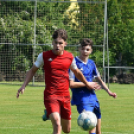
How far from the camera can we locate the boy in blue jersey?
6883 millimetres

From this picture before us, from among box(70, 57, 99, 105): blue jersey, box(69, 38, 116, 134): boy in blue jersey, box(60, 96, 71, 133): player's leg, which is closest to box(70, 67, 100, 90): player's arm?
box(69, 38, 116, 134): boy in blue jersey

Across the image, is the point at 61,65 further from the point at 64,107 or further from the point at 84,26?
the point at 84,26

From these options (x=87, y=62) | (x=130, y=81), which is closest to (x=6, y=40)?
(x=130, y=81)

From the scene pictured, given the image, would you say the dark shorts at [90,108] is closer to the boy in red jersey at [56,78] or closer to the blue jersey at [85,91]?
the blue jersey at [85,91]

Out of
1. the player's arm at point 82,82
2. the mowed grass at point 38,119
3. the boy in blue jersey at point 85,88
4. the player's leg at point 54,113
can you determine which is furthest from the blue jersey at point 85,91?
the mowed grass at point 38,119

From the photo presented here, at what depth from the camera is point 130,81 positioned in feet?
101

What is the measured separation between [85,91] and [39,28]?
2033 centimetres

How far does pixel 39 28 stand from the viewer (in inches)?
1064

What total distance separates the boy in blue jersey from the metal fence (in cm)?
1787

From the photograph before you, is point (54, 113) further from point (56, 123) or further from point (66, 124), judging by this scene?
point (66, 124)

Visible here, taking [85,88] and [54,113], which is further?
[85,88]

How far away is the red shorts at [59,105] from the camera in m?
6.27

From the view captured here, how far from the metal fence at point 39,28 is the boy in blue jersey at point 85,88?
1787 centimetres

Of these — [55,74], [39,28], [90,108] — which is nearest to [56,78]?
[55,74]
